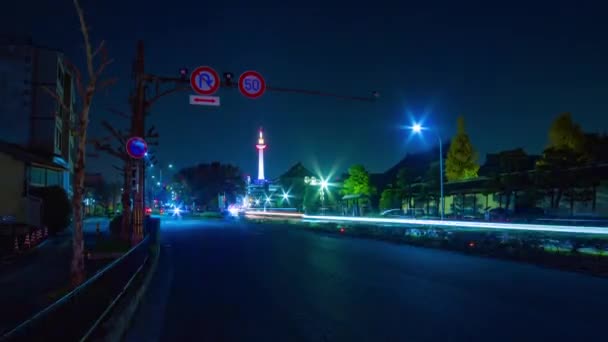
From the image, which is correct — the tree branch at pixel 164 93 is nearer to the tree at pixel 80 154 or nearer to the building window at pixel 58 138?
the tree at pixel 80 154

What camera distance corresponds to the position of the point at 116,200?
94438 mm

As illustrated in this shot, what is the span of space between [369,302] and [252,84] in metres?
7.86

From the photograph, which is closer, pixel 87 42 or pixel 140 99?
pixel 87 42

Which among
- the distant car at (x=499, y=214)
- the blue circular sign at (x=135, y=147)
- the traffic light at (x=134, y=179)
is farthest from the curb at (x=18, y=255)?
the distant car at (x=499, y=214)

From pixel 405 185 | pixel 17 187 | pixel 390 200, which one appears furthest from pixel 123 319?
pixel 390 200

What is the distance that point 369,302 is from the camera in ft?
32.4

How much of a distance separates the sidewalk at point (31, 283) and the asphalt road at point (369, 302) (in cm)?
202

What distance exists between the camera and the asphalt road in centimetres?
760

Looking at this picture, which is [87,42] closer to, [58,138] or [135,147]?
[135,147]

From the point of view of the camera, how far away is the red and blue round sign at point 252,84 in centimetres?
1500

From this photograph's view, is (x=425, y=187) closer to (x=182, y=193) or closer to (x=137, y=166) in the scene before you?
(x=137, y=166)

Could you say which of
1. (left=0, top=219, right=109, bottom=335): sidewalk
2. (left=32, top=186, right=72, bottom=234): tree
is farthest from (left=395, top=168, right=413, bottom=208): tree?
(left=0, top=219, right=109, bottom=335): sidewalk

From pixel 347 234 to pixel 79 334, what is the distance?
27.4 meters

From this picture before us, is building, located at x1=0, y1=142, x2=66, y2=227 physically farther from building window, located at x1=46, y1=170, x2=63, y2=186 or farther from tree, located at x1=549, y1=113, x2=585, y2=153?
tree, located at x1=549, y1=113, x2=585, y2=153
